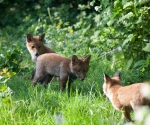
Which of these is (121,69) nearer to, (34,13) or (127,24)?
(127,24)

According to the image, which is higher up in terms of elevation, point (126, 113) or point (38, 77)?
point (126, 113)

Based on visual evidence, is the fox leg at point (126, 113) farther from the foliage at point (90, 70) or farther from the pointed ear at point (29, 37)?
the pointed ear at point (29, 37)

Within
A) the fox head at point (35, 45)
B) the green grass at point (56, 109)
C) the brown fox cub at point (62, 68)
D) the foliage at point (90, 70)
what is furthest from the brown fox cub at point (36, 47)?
the green grass at point (56, 109)

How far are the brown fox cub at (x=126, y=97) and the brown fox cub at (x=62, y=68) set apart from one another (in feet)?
6.44

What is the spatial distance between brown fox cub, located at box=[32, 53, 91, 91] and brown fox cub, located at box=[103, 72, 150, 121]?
196 centimetres

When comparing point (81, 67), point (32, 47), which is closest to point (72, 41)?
point (32, 47)

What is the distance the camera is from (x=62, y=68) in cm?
868

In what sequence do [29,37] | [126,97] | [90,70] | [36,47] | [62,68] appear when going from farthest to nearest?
[29,37] < [36,47] < [90,70] < [62,68] < [126,97]

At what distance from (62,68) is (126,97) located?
9.54ft

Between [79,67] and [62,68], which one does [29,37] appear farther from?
[79,67]

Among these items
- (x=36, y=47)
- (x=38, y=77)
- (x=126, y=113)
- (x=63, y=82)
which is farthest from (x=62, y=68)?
(x=126, y=113)

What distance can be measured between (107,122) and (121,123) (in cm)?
21

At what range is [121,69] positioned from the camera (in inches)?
385

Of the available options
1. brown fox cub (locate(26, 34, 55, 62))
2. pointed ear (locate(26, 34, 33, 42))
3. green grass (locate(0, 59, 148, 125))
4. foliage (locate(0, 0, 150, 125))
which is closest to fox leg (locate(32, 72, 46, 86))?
foliage (locate(0, 0, 150, 125))
